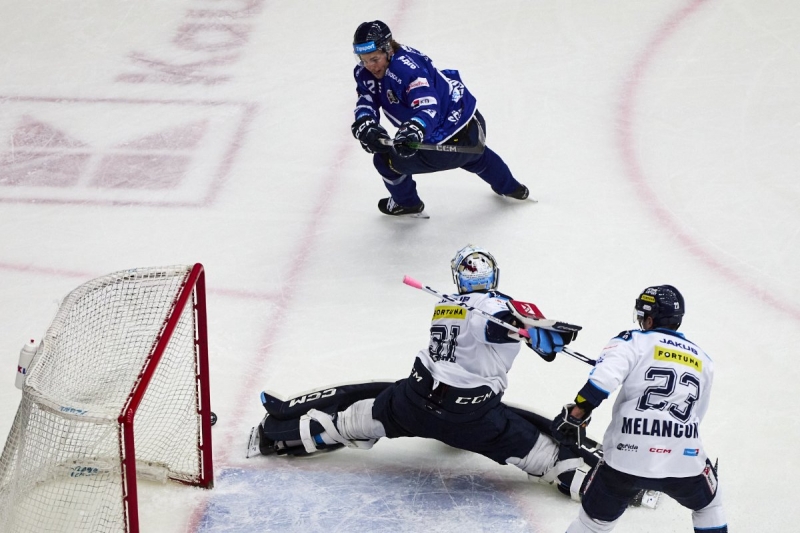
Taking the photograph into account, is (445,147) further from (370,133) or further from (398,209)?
(398,209)

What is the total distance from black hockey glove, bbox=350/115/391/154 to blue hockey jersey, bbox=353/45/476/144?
5 cm

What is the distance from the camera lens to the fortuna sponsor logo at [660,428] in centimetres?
319

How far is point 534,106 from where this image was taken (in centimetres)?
627

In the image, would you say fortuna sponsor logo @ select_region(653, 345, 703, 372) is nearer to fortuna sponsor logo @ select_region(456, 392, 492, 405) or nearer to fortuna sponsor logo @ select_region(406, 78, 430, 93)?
fortuna sponsor logo @ select_region(456, 392, 492, 405)

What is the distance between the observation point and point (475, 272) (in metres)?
3.62

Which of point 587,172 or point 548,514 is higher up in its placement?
point 587,172

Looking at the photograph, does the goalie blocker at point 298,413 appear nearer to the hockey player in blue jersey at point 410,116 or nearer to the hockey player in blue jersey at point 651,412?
the hockey player in blue jersey at point 651,412

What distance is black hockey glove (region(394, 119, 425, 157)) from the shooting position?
4.64 metres

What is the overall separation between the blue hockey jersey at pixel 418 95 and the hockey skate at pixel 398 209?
0.49 meters

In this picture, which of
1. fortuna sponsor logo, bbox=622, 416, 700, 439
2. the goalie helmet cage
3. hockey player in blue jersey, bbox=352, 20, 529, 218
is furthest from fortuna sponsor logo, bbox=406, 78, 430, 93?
fortuna sponsor logo, bbox=622, 416, 700, 439

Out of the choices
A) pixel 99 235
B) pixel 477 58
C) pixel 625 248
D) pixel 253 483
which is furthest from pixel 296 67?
pixel 253 483

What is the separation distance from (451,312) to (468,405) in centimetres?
30

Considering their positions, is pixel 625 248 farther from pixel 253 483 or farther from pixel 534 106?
pixel 253 483

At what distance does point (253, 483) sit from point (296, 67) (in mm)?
3532
